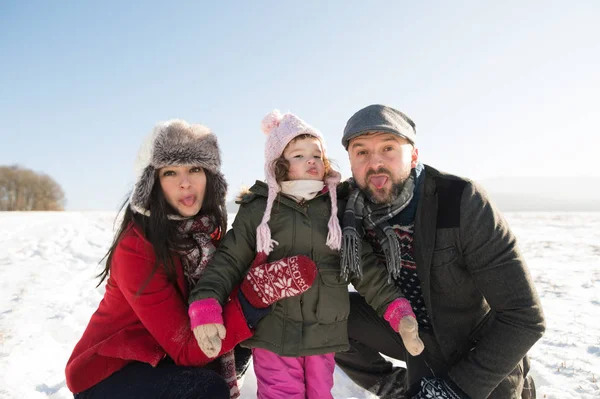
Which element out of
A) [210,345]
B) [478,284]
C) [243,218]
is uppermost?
[243,218]

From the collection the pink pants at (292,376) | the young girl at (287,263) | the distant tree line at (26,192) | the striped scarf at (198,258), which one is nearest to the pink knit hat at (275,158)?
the young girl at (287,263)

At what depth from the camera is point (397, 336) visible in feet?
9.98

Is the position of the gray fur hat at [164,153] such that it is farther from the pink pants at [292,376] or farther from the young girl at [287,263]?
the pink pants at [292,376]

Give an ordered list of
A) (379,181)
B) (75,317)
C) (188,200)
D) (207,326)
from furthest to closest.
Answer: (75,317), (379,181), (188,200), (207,326)

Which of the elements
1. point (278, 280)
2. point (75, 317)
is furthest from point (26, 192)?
point (278, 280)

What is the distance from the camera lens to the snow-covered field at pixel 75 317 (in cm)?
318

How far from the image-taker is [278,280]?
2.41 metres

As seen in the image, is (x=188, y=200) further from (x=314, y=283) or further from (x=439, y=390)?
(x=439, y=390)

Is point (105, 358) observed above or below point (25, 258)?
above

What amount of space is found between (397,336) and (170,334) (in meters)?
1.68

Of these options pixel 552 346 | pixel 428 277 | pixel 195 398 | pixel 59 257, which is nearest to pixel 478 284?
pixel 428 277

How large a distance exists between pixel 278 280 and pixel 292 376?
0.73 meters

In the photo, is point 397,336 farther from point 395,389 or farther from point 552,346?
point 552,346

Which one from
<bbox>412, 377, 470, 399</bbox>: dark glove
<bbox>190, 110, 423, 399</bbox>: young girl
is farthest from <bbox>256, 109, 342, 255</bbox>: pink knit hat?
<bbox>412, 377, 470, 399</bbox>: dark glove
